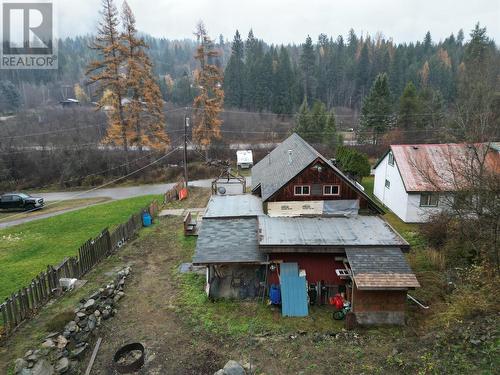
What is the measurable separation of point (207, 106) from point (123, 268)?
92.4 ft

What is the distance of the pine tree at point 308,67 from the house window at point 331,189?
236 feet

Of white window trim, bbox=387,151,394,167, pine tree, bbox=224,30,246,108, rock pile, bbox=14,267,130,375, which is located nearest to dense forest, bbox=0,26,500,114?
pine tree, bbox=224,30,246,108

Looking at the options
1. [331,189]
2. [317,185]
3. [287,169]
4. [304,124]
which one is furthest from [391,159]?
[304,124]

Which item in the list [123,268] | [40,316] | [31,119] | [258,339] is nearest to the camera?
[258,339]

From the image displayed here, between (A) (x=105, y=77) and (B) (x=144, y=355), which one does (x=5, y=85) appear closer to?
(A) (x=105, y=77)

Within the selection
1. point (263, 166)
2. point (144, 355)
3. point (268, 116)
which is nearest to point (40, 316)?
point (144, 355)

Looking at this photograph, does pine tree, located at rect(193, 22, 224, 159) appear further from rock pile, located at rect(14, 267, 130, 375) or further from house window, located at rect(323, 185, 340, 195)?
rock pile, located at rect(14, 267, 130, 375)

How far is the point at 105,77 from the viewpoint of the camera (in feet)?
127

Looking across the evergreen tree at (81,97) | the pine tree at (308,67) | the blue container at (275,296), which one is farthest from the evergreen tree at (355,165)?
the evergreen tree at (81,97)

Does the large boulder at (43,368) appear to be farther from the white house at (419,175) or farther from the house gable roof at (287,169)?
the white house at (419,175)

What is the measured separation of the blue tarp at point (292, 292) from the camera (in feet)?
49.1

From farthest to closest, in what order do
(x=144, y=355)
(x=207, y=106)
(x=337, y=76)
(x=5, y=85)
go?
(x=337, y=76), (x=5, y=85), (x=207, y=106), (x=144, y=355)

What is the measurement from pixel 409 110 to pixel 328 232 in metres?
40.4

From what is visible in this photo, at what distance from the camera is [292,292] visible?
1535cm
